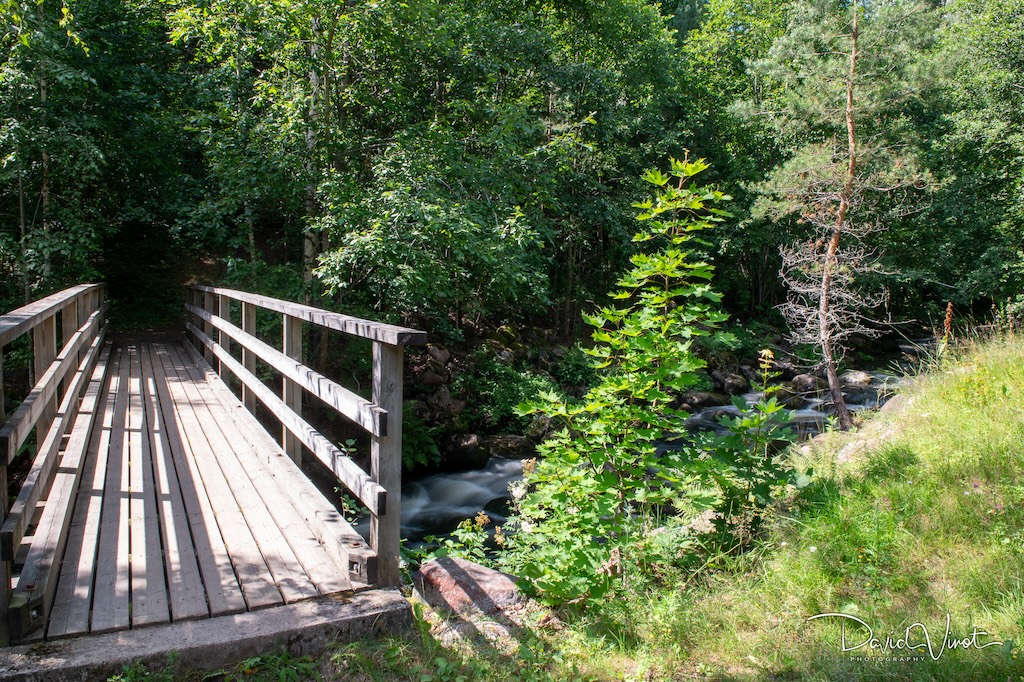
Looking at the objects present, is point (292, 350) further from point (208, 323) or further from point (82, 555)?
point (208, 323)

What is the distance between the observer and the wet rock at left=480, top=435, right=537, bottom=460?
11.3 m

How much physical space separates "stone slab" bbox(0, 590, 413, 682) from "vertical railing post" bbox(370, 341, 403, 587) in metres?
0.15

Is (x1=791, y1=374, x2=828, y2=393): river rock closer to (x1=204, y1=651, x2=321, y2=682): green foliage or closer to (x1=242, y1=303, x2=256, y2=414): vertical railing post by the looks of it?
(x1=242, y1=303, x2=256, y2=414): vertical railing post

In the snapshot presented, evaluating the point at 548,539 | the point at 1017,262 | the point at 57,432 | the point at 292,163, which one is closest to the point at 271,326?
the point at 292,163

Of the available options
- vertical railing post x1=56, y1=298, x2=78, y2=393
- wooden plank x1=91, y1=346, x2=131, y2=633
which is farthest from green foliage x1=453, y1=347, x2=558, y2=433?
wooden plank x1=91, y1=346, x2=131, y2=633

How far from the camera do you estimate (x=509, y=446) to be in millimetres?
11438

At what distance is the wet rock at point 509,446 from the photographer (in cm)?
1131

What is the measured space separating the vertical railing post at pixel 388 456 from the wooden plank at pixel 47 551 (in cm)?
122

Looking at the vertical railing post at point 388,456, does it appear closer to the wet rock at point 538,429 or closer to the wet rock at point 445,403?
the wet rock at point 445,403

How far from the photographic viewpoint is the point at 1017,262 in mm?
16016

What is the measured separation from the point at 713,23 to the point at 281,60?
59.0 feet

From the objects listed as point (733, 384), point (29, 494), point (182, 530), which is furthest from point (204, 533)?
point (733, 384)

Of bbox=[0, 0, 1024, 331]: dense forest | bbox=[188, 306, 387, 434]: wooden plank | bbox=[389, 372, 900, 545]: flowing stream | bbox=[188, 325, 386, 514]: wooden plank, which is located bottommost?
bbox=[389, 372, 900, 545]: flowing stream
